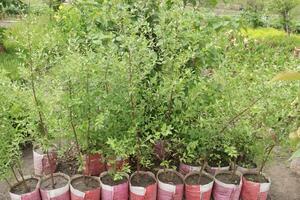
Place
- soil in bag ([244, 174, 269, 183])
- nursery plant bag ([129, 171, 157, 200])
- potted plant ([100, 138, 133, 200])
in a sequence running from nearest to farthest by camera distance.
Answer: potted plant ([100, 138, 133, 200]) < nursery plant bag ([129, 171, 157, 200]) < soil in bag ([244, 174, 269, 183])

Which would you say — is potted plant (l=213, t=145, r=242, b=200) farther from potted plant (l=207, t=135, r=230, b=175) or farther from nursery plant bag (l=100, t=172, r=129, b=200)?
nursery plant bag (l=100, t=172, r=129, b=200)

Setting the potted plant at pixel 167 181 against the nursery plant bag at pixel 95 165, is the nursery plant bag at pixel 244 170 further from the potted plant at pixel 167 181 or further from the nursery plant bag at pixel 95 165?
the nursery plant bag at pixel 95 165

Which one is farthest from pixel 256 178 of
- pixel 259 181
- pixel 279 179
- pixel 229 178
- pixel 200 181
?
pixel 279 179

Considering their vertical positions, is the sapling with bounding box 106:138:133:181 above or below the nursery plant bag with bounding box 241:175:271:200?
above

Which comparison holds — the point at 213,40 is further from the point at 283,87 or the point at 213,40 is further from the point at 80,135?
the point at 80,135

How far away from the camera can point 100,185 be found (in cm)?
275

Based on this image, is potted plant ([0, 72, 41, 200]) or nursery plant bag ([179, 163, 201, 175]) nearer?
potted plant ([0, 72, 41, 200])

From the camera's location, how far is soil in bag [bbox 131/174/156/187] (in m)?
2.78

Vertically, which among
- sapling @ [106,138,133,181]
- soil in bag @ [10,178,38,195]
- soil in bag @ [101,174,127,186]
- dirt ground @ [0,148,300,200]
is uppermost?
sapling @ [106,138,133,181]

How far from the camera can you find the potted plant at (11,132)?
8.04 feet

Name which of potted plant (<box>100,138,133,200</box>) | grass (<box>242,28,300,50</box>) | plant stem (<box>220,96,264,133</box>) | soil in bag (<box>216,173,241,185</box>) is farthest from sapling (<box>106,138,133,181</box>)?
grass (<box>242,28,300,50</box>)

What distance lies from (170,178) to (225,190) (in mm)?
414

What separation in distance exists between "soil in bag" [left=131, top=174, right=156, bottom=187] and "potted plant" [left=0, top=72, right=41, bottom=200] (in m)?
0.68

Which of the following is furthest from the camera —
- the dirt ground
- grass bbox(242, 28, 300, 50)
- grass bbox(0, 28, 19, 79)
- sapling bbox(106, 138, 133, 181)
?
grass bbox(242, 28, 300, 50)
